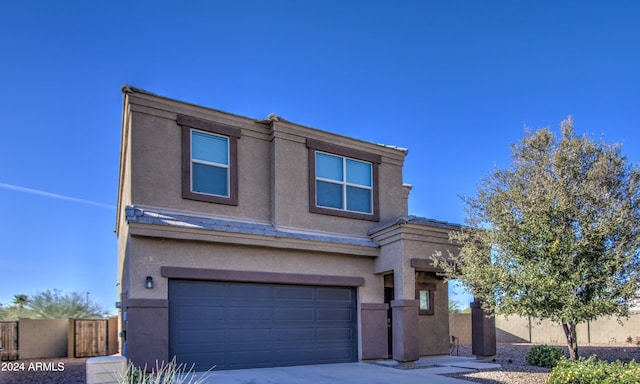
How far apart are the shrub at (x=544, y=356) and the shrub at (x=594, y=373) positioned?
136 inches

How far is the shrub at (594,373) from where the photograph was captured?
26.7 ft

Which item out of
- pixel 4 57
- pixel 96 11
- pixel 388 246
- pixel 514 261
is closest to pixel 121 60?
pixel 96 11

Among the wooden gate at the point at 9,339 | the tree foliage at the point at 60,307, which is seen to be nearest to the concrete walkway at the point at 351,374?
the wooden gate at the point at 9,339

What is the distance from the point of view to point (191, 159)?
12.5 m

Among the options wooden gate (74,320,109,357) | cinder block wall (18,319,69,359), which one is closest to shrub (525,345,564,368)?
wooden gate (74,320,109,357)

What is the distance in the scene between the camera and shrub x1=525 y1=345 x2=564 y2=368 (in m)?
12.5

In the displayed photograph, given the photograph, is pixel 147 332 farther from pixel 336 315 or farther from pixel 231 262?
pixel 336 315

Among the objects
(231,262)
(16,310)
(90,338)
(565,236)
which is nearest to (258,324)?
(231,262)

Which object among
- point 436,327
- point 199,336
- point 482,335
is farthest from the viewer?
point 436,327

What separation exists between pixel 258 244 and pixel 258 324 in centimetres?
193

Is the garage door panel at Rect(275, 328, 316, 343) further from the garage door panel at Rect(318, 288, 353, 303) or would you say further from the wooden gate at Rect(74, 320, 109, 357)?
the wooden gate at Rect(74, 320, 109, 357)

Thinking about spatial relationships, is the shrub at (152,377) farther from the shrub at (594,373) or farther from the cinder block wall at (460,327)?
the cinder block wall at (460,327)

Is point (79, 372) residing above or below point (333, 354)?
below

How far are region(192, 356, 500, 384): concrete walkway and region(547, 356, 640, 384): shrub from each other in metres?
2.13
